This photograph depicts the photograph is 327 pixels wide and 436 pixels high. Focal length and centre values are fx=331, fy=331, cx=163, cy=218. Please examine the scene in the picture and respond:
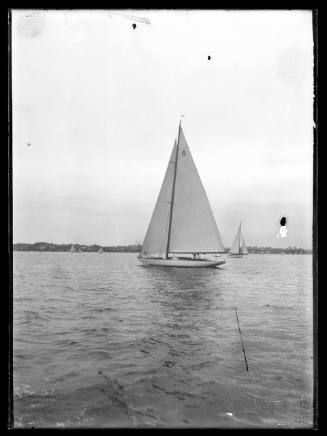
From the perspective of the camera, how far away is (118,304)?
43.9 ft

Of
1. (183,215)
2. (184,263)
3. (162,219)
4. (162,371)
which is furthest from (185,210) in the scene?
(162,371)

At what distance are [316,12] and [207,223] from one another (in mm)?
27176

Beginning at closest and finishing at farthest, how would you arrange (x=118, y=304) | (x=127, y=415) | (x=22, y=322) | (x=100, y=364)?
(x=127, y=415), (x=100, y=364), (x=22, y=322), (x=118, y=304)

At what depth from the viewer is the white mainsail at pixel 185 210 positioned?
29.9 m

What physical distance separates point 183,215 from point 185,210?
506mm

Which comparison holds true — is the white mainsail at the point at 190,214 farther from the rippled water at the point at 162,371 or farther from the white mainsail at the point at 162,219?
the rippled water at the point at 162,371

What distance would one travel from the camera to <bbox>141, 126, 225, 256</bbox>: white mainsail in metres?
29.9

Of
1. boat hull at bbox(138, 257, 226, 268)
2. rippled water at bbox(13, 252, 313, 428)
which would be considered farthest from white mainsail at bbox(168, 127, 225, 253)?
rippled water at bbox(13, 252, 313, 428)

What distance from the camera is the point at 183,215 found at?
99.4 ft

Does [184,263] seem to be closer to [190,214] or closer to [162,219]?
[162,219]

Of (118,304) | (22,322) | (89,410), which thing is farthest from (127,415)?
(118,304)
